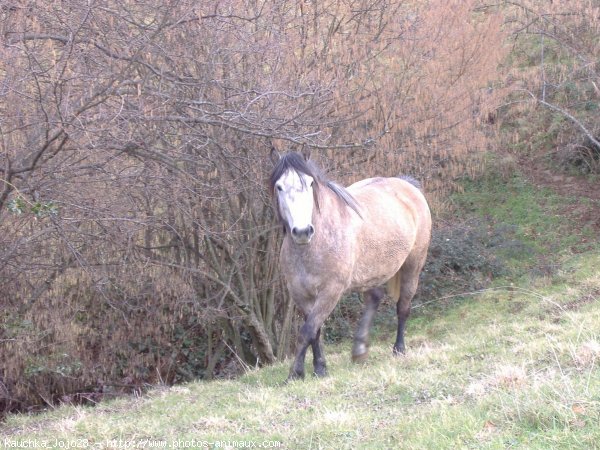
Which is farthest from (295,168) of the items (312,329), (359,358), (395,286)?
(395,286)

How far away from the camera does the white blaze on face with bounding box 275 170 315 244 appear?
21.1 feet

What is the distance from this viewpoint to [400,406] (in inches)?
195

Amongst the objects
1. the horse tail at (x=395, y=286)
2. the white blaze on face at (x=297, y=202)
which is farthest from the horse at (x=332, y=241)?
the horse tail at (x=395, y=286)

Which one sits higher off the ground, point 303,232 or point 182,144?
point 182,144

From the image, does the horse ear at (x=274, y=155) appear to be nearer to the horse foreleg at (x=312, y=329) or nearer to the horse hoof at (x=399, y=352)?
the horse foreleg at (x=312, y=329)

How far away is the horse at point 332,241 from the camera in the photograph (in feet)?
22.1

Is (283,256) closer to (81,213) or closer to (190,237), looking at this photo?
(81,213)

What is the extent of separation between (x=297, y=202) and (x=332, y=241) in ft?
2.74

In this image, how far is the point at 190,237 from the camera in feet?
35.6

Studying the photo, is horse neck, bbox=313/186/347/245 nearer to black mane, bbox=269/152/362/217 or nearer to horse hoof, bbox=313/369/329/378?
black mane, bbox=269/152/362/217

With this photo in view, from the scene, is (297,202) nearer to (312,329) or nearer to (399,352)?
(312,329)

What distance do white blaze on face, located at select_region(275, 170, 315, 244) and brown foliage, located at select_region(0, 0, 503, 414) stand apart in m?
0.65

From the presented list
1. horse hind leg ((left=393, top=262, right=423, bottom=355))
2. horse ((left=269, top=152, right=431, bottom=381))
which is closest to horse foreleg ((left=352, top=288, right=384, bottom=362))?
horse ((left=269, top=152, right=431, bottom=381))

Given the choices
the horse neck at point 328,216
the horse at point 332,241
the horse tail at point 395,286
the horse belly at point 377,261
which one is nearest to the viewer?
the horse at point 332,241
